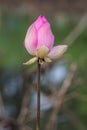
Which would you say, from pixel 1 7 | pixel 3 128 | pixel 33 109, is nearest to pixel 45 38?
pixel 3 128

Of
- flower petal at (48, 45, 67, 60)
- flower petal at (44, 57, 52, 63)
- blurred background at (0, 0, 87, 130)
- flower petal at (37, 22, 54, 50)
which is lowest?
flower petal at (44, 57, 52, 63)

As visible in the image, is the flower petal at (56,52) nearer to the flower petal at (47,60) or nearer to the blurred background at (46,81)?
the flower petal at (47,60)

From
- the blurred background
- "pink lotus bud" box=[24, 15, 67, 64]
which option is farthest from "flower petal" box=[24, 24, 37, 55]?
the blurred background

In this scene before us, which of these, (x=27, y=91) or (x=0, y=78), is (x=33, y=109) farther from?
(x=0, y=78)

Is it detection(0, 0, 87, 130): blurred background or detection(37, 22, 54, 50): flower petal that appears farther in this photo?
detection(0, 0, 87, 130): blurred background

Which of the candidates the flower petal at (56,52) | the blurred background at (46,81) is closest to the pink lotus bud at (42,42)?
the flower petal at (56,52)

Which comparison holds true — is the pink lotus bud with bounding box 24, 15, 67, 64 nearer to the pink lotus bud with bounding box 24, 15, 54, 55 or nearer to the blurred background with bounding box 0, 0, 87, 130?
the pink lotus bud with bounding box 24, 15, 54, 55

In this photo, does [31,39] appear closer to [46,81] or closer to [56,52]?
[56,52]
